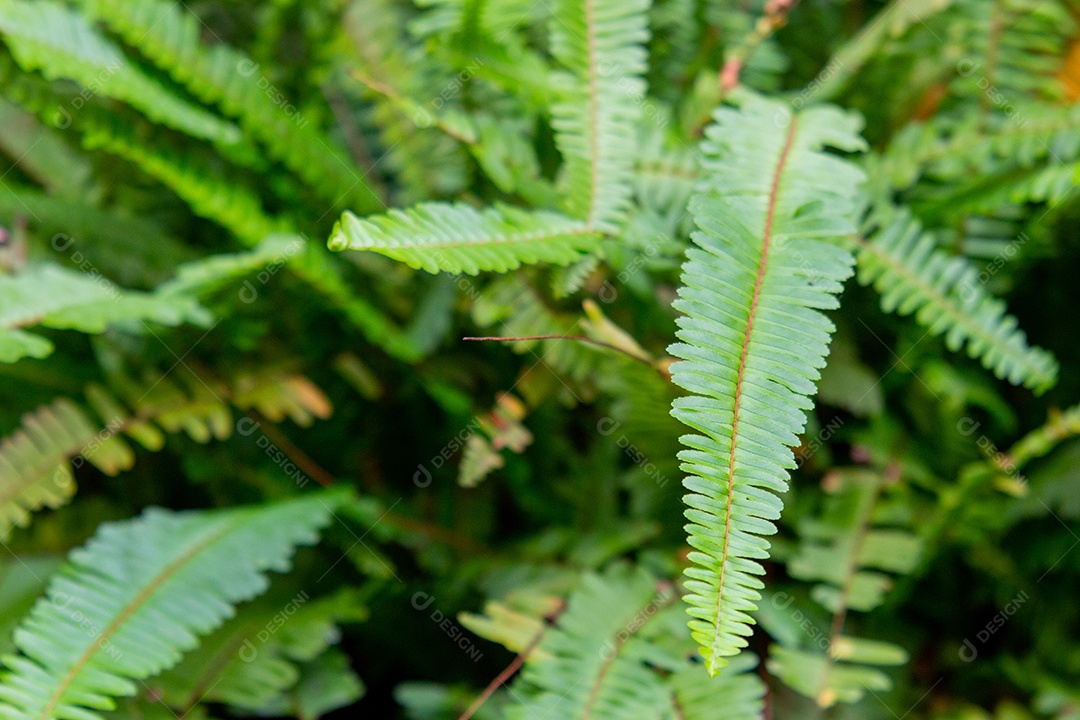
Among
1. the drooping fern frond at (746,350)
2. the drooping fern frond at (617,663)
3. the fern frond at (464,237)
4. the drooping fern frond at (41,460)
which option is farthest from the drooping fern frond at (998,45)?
the drooping fern frond at (41,460)

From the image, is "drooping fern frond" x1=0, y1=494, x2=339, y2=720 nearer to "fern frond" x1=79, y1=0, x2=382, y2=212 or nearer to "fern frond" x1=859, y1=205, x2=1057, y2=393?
"fern frond" x1=79, y1=0, x2=382, y2=212

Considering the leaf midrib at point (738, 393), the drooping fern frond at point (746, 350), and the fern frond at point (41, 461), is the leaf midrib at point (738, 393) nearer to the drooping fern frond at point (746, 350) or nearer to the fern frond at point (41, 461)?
the drooping fern frond at point (746, 350)

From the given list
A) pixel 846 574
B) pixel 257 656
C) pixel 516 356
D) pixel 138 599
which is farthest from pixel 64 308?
pixel 846 574

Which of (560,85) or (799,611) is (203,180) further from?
(799,611)

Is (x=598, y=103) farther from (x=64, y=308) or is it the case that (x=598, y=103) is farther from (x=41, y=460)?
(x=41, y=460)

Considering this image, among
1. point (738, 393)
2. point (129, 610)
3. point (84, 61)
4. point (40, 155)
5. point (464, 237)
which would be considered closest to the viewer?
point (738, 393)

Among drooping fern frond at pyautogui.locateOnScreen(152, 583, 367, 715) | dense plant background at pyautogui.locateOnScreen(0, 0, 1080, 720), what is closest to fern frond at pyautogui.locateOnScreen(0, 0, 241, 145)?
dense plant background at pyautogui.locateOnScreen(0, 0, 1080, 720)
